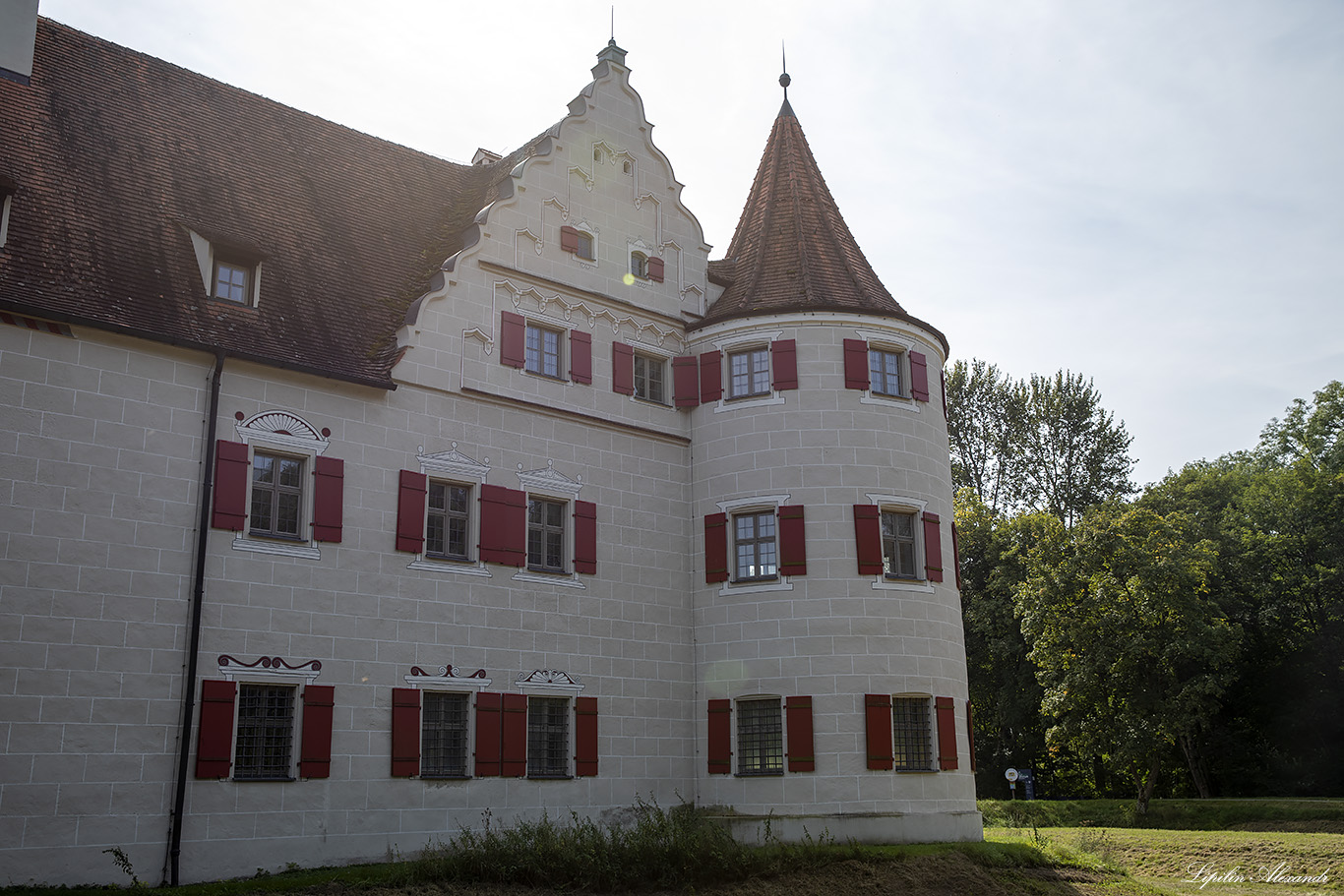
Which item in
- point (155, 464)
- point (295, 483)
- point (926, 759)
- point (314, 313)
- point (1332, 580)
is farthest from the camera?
point (1332, 580)

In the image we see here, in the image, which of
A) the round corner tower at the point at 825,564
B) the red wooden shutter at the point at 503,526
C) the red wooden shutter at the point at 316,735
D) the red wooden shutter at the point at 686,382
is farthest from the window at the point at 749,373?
the red wooden shutter at the point at 316,735

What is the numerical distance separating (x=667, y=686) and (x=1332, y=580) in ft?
101

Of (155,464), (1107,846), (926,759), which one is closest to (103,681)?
(155,464)

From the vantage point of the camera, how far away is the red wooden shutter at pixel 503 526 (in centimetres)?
2094

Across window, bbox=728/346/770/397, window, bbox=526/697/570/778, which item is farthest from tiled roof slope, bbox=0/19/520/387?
window, bbox=526/697/570/778

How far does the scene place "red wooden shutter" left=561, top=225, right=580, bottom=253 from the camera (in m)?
23.6

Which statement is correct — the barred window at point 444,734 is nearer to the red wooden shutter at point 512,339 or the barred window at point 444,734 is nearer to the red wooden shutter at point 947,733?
the red wooden shutter at point 512,339

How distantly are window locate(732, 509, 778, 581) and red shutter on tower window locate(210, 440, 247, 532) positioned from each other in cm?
962

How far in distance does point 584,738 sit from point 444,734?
8.97 feet

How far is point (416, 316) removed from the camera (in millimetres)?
20922

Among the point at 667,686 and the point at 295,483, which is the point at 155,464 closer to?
the point at 295,483

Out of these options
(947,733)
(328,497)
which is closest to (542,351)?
(328,497)

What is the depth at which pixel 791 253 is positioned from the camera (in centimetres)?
2602

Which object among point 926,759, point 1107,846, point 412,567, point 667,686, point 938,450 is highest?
point 938,450
